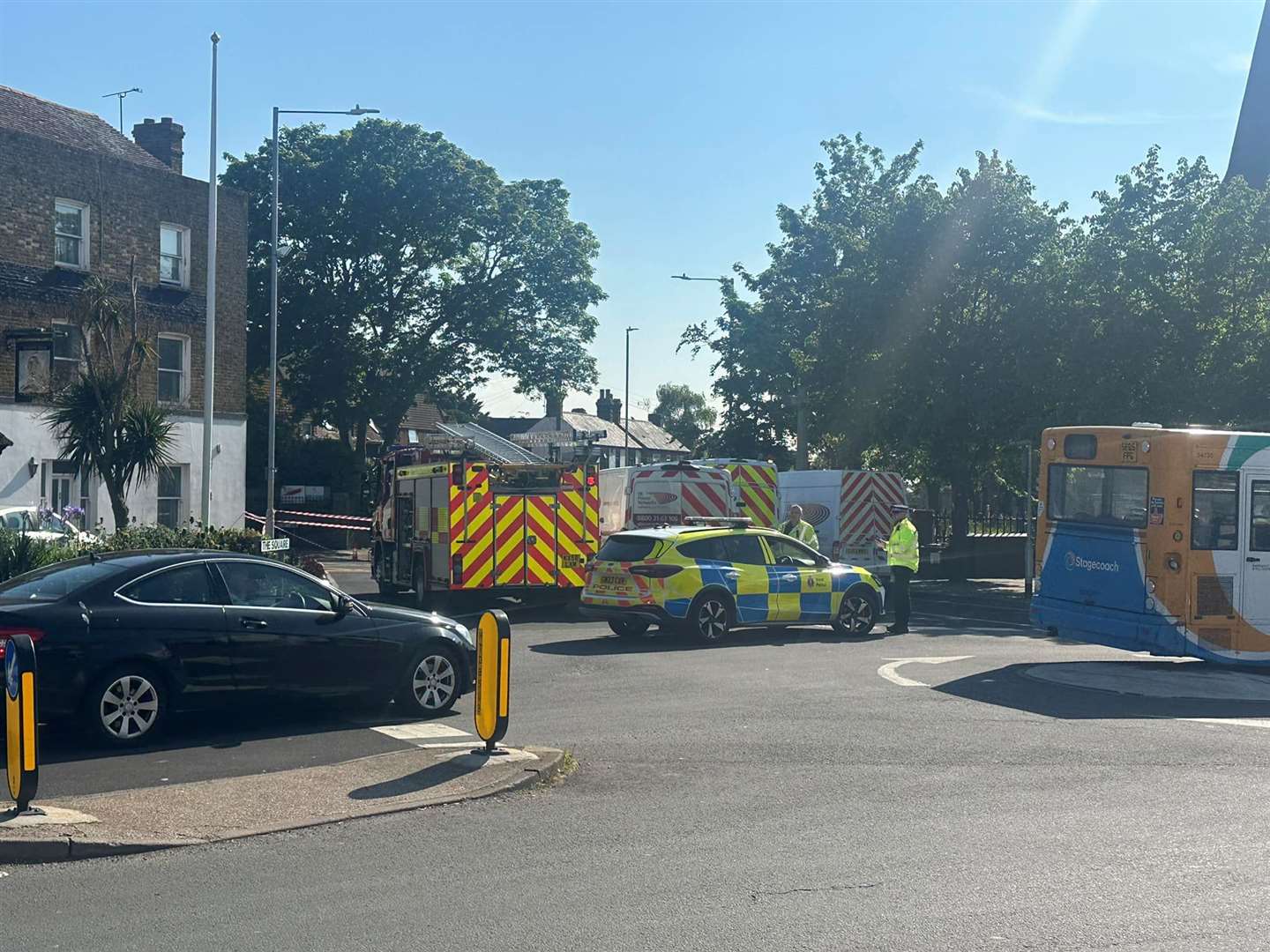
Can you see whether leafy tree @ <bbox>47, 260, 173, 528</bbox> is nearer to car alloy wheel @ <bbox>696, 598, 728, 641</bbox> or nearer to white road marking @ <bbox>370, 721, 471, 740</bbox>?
car alloy wheel @ <bbox>696, 598, 728, 641</bbox>

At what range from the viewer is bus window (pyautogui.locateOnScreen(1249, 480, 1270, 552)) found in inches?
576

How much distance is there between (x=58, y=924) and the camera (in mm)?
5926

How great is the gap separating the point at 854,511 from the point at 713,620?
33.8 ft

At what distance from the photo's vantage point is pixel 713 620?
17.3 m

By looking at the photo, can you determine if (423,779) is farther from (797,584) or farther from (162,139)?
(162,139)

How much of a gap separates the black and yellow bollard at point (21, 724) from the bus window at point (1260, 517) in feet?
39.5

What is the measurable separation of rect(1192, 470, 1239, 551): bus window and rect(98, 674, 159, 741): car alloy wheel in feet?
33.9

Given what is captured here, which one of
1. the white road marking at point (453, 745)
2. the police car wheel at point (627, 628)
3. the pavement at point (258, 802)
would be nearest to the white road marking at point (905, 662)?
the police car wheel at point (627, 628)

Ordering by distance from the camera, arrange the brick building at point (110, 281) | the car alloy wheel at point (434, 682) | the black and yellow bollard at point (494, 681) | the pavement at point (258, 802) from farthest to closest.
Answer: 1. the brick building at point (110, 281)
2. the car alloy wheel at point (434, 682)
3. the black and yellow bollard at point (494, 681)
4. the pavement at point (258, 802)

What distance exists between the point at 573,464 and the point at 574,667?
711 cm

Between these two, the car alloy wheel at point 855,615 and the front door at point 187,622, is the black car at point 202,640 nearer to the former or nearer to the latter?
the front door at point 187,622

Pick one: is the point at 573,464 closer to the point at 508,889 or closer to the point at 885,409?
the point at 885,409

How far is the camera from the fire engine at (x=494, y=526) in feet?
66.2

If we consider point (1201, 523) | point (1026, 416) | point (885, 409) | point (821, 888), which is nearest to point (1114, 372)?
point (1026, 416)
